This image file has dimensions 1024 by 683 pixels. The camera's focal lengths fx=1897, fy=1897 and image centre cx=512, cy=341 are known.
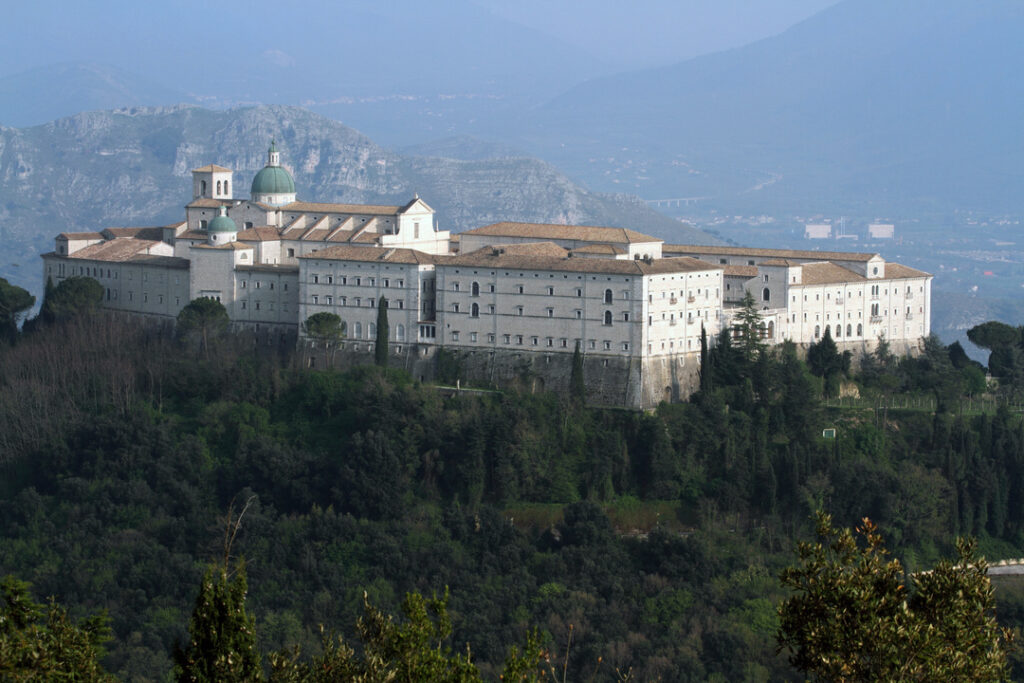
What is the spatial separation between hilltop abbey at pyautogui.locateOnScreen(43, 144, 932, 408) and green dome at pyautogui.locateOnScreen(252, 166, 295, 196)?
0.07m

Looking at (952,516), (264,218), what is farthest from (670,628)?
Result: (264,218)

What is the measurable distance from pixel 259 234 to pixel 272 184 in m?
4.59

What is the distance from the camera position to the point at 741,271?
68.3 m

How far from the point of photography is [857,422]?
210ft

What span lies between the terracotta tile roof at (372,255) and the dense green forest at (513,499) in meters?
4.34

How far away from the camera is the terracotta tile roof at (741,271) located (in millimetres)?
67750

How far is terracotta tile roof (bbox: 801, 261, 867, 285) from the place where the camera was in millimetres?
68188

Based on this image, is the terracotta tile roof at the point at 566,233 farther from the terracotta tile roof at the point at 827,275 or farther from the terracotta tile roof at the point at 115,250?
the terracotta tile roof at the point at 115,250

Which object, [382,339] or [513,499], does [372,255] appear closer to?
[382,339]

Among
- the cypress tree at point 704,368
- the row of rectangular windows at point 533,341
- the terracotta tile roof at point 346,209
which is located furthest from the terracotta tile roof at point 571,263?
the terracotta tile roof at point 346,209

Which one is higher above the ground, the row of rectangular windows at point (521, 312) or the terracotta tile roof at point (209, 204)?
the terracotta tile roof at point (209, 204)

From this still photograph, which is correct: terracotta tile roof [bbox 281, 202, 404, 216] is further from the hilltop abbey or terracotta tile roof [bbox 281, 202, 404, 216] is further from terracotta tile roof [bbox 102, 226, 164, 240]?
terracotta tile roof [bbox 102, 226, 164, 240]

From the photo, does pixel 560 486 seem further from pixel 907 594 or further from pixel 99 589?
pixel 907 594

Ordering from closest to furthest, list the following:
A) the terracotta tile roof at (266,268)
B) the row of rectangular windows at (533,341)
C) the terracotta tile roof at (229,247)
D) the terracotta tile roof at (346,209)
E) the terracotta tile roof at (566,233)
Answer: the row of rectangular windows at (533,341)
the terracotta tile roof at (566,233)
the terracotta tile roof at (266,268)
the terracotta tile roof at (229,247)
the terracotta tile roof at (346,209)
